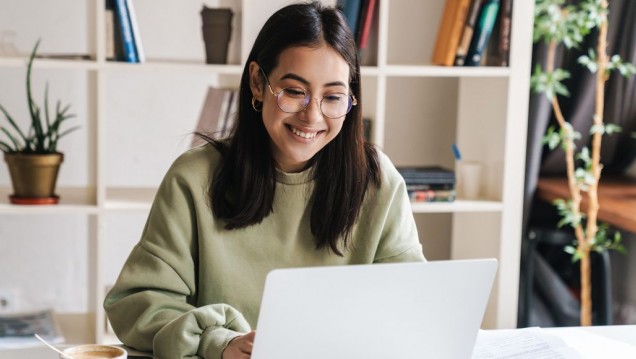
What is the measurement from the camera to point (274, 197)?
1.71m

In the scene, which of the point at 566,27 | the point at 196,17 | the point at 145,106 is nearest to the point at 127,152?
the point at 145,106

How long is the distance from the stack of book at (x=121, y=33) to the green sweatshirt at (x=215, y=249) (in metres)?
0.96

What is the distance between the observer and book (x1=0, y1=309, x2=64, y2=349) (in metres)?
2.62

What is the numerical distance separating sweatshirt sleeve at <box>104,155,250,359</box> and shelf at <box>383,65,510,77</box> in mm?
1233

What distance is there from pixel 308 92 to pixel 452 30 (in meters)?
1.32

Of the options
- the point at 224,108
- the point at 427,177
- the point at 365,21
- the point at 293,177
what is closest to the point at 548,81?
the point at 427,177

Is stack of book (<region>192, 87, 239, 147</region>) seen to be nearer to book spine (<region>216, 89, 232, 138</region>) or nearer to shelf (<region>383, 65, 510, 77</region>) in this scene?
book spine (<region>216, 89, 232, 138</region>)

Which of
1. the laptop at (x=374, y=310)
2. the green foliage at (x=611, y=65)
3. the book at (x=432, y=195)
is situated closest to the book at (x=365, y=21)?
the book at (x=432, y=195)

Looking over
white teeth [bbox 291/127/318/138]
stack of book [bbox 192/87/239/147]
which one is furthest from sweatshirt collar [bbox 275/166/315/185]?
stack of book [bbox 192/87/239/147]

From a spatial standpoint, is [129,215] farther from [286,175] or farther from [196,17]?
[286,175]

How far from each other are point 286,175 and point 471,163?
4.49ft

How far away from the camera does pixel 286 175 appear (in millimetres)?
1714

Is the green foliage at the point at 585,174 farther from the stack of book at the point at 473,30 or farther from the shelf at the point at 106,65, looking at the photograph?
the shelf at the point at 106,65

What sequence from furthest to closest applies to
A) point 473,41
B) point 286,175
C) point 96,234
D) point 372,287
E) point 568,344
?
point 473,41 → point 96,234 → point 286,175 → point 568,344 → point 372,287
